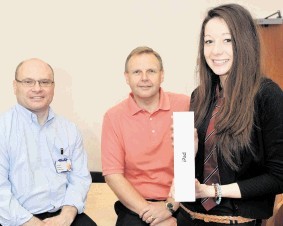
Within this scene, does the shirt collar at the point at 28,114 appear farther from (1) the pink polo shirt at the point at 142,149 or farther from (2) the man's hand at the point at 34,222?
(2) the man's hand at the point at 34,222

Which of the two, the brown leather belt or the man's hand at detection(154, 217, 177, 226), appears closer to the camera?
the brown leather belt

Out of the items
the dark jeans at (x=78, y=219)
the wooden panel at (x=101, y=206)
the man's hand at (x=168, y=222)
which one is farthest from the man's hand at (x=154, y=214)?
the wooden panel at (x=101, y=206)

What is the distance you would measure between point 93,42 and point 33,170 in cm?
202

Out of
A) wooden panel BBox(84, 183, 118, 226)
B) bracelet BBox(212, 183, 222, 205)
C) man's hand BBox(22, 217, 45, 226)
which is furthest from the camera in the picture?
wooden panel BBox(84, 183, 118, 226)

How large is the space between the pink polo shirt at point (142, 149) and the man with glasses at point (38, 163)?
265mm

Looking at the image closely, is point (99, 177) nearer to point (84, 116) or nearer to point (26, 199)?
point (84, 116)

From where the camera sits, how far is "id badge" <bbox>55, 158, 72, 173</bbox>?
8.36ft

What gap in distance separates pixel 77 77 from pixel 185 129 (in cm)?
285

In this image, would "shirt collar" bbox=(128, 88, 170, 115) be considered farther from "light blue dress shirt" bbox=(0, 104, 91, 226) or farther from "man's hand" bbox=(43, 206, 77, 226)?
"man's hand" bbox=(43, 206, 77, 226)

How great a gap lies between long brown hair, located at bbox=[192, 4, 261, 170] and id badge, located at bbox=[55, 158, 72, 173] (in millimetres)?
1251

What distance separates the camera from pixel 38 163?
8.22 feet

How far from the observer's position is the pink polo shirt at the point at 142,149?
8.20 ft

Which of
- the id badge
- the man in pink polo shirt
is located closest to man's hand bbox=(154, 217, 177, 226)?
the man in pink polo shirt

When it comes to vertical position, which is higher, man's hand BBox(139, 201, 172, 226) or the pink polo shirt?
the pink polo shirt
